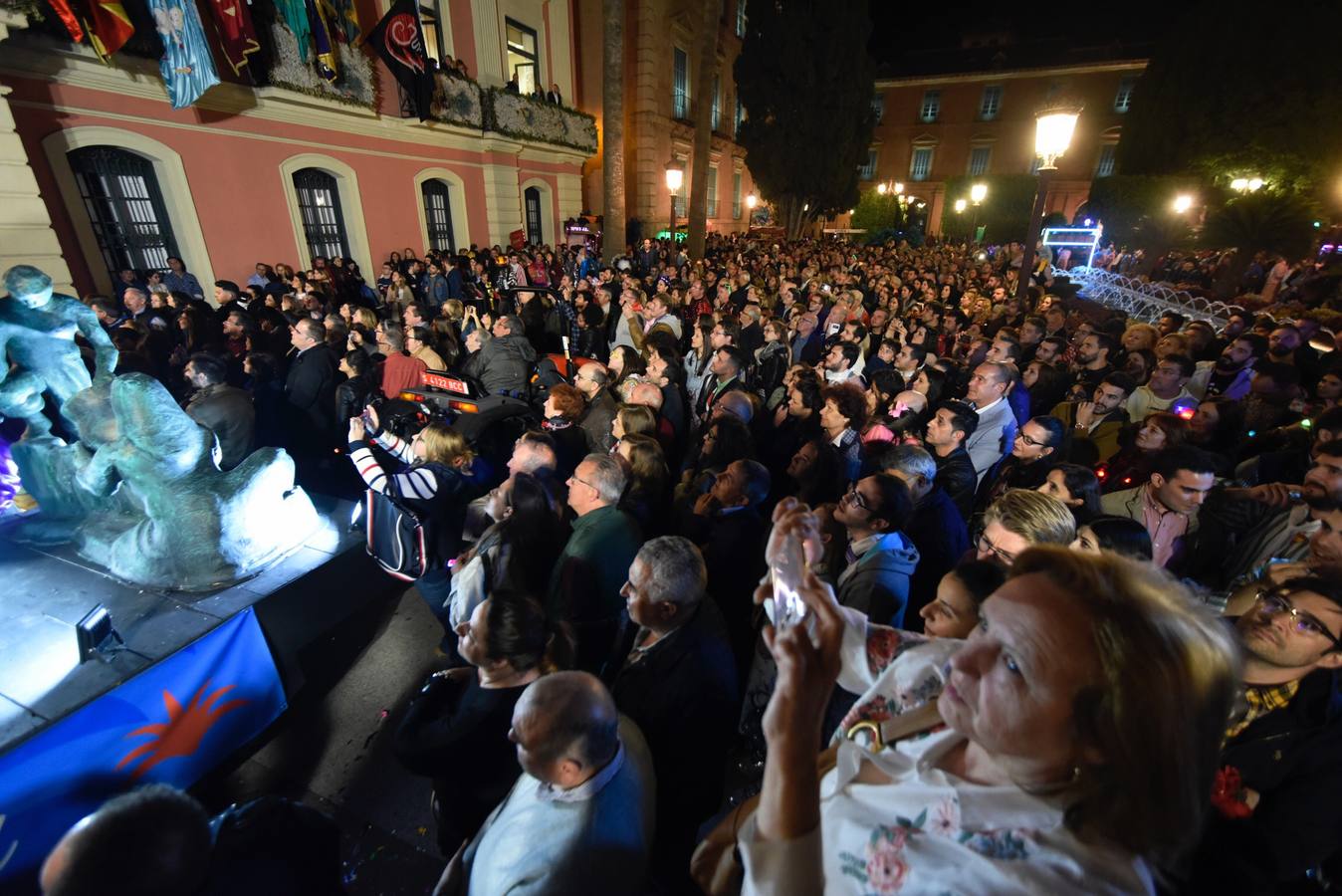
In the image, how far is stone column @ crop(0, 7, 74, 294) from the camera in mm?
6578

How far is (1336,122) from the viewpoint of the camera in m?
14.9

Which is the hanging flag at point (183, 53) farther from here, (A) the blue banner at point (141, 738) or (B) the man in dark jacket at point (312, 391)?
(A) the blue banner at point (141, 738)

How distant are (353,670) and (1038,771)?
12.8 ft

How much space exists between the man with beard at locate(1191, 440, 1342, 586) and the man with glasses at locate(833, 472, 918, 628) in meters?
1.73

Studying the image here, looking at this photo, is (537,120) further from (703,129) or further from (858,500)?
(858,500)

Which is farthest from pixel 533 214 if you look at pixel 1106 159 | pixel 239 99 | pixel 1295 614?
pixel 1106 159

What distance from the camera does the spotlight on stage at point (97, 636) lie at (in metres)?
2.49

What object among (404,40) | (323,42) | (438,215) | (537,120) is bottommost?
(438,215)

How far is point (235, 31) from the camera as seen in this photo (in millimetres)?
8656

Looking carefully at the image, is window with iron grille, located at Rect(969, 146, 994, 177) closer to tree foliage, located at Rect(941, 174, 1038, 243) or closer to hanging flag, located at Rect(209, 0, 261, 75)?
tree foliage, located at Rect(941, 174, 1038, 243)

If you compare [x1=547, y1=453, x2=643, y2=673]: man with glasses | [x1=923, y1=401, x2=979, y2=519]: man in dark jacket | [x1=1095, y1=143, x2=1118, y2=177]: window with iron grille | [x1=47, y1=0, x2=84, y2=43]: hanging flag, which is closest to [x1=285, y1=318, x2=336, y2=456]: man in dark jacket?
[x1=547, y1=453, x2=643, y2=673]: man with glasses

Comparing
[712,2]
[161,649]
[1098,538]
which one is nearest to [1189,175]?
[712,2]

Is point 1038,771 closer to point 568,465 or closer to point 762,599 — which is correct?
point 762,599

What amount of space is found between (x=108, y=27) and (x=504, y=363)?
7.72 m
